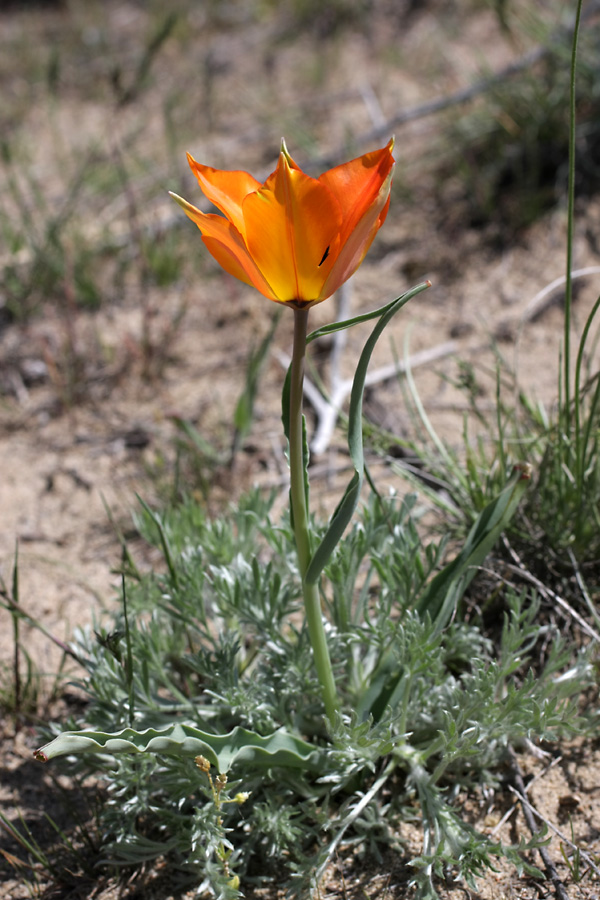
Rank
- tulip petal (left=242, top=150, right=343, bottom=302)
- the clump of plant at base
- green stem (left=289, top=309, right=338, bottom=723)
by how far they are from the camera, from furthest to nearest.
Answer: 1. the clump of plant at base
2. green stem (left=289, top=309, right=338, bottom=723)
3. tulip petal (left=242, top=150, right=343, bottom=302)

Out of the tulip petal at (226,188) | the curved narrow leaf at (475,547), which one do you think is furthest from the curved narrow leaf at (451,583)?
the tulip petal at (226,188)

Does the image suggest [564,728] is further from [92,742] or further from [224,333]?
[224,333]

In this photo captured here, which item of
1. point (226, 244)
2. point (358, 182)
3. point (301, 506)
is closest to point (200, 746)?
point (301, 506)

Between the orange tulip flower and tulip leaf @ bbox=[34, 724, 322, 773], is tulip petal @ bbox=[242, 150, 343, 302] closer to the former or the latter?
the orange tulip flower

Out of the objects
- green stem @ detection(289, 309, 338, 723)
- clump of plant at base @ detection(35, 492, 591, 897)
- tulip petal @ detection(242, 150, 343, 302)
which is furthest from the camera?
clump of plant at base @ detection(35, 492, 591, 897)

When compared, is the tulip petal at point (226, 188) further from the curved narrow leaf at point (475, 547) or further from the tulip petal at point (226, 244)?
the curved narrow leaf at point (475, 547)

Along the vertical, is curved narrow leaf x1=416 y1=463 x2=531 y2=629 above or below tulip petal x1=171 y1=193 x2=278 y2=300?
below

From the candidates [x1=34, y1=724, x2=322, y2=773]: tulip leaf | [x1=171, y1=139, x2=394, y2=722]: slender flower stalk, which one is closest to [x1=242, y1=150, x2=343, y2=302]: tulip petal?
[x1=171, y1=139, x2=394, y2=722]: slender flower stalk
